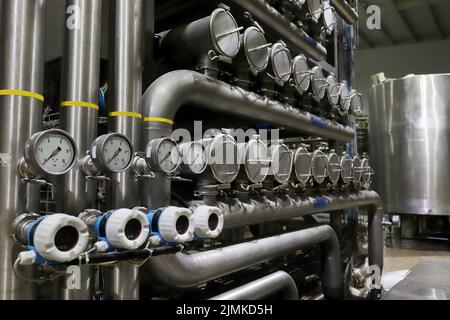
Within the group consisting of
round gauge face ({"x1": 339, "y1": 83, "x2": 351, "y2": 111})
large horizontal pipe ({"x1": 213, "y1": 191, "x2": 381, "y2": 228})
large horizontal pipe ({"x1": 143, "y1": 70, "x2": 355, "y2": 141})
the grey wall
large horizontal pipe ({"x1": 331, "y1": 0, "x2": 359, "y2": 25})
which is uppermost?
the grey wall

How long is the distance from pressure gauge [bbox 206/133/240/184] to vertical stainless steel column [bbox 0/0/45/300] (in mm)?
664

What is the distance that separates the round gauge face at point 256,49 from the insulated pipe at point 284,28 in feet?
0.46

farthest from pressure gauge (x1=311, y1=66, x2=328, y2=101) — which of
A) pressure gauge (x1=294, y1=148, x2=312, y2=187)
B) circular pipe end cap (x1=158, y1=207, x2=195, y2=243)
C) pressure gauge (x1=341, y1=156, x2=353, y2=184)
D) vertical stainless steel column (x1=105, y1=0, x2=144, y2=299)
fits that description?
circular pipe end cap (x1=158, y1=207, x2=195, y2=243)

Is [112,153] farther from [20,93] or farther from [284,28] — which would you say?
[284,28]

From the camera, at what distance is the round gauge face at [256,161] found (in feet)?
5.68

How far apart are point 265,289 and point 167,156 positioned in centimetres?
84

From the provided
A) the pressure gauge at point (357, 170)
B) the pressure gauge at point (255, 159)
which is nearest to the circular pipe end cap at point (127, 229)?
the pressure gauge at point (255, 159)

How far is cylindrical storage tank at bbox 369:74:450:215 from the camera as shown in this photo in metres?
4.12

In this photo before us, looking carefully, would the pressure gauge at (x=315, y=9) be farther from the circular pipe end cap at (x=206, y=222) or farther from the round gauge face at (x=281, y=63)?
the circular pipe end cap at (x=206, y=222)

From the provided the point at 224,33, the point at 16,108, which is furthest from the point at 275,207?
the point at 16,108

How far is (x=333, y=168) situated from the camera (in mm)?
2527

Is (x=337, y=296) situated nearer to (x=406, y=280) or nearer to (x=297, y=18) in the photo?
(x=406, y=280)

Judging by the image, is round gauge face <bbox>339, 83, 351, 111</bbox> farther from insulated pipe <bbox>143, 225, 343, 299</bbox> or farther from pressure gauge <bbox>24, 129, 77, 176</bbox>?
pressure gauge <bbox>24, 129, 77, 176</bbox>
